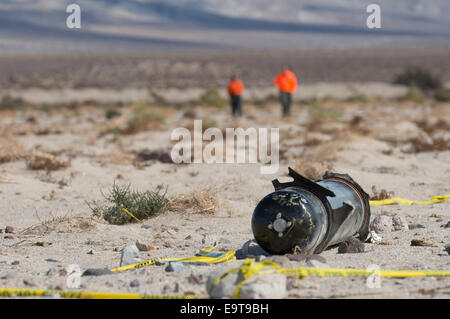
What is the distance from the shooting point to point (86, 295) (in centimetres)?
450

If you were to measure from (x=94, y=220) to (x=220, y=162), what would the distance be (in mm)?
4887

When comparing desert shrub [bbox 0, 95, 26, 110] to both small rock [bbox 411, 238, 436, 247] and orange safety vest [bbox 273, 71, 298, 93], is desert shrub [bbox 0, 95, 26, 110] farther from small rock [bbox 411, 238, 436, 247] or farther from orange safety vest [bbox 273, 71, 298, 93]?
small rock [bbox 411, 238, 436, 247]

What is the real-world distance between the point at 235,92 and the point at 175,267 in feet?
52.2

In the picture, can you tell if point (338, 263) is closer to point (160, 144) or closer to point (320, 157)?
point (320, 157)

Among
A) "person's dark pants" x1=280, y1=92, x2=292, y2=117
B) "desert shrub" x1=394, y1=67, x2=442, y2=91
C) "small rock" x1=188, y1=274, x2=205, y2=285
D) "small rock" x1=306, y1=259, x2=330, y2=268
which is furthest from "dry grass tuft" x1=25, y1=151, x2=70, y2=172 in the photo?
"desert shrub" x1=394, y1=67, x2=442, y2=91

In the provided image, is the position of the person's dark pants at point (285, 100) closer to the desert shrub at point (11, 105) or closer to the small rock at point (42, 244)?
the desert shrub at point (11, 105)

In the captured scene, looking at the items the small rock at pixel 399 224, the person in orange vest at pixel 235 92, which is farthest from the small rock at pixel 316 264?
the person in orange vest at pixel 235 92

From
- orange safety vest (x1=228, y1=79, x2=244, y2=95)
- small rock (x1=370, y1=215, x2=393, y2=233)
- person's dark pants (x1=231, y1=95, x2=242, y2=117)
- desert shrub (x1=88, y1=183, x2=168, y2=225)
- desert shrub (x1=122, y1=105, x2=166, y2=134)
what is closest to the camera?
small rock (x1=370, y1=215, x2=393, y2=233)

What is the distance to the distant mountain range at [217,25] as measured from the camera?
13450 centimetres

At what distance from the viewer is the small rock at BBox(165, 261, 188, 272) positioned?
16.4 feet

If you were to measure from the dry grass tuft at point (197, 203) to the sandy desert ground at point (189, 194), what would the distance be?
31mm

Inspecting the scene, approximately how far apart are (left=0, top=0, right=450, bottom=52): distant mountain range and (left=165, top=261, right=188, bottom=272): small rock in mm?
123137

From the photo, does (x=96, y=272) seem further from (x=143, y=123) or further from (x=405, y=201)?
(x=143, y=123)

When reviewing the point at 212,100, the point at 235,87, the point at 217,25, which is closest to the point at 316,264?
the point at 235,87
